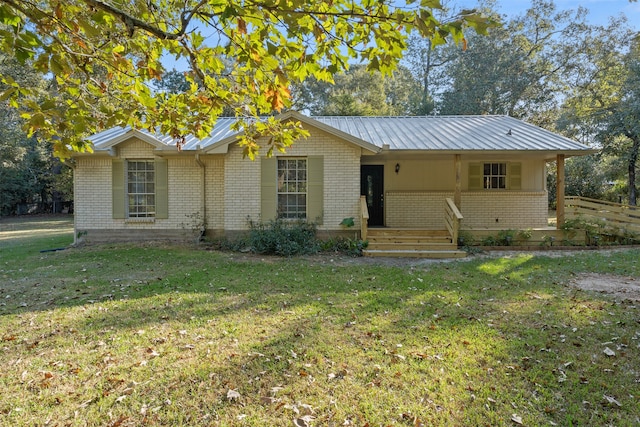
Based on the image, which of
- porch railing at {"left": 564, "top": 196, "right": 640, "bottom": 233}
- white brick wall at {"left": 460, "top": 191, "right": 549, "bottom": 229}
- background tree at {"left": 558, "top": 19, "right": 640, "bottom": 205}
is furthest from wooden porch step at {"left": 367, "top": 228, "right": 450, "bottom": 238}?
background tree at {"left": 558, "top": 19, "right": 640, "bottom": 205}

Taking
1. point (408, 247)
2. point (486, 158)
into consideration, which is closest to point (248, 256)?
point (408, 247)

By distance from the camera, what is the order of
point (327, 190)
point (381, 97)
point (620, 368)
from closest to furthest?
point (620, 368), point (327, 190), point (381, 97)

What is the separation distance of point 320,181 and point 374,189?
2.82 metres

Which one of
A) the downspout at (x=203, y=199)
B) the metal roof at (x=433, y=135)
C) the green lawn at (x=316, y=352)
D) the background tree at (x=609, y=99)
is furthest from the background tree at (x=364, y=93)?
the green lawn at (x=316, y=352)

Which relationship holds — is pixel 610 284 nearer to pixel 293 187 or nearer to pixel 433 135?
pixel 433 135

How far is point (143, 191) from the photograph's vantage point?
1180 cm

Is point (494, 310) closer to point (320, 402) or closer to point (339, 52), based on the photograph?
point (320, 402)

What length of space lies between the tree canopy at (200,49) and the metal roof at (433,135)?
4.99m

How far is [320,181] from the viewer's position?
36.2 ft

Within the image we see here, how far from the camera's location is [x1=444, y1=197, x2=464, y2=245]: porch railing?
10147 mm

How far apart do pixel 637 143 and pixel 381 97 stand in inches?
761

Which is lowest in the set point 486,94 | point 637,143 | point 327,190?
point 327,190

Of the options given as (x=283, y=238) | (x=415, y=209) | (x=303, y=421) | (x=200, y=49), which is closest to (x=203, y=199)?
(x=283, y=238)

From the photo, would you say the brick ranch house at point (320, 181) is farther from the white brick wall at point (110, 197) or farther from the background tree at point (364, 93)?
the background tree at point (364, 93)
